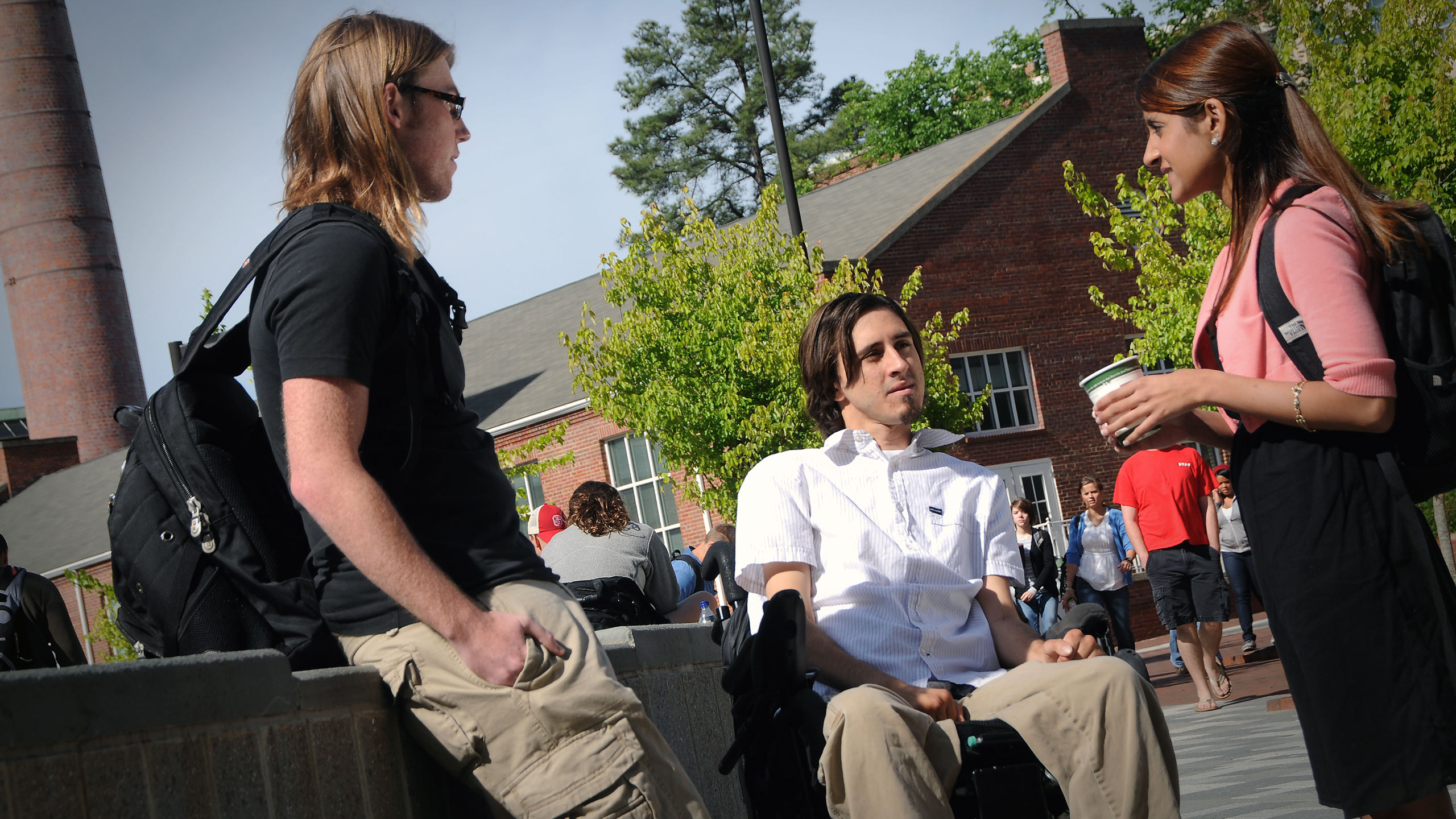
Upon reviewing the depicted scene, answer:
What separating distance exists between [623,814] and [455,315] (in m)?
1.10

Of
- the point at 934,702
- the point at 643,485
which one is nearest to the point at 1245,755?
the point at 934,702

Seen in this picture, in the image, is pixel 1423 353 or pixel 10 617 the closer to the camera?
pixel 1423 353

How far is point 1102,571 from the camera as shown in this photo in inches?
530

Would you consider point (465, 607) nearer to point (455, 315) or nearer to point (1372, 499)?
point (455, 315)

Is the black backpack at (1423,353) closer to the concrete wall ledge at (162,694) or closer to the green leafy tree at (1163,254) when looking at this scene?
the concrete wall ledge at (162,694)

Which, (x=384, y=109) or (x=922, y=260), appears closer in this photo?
(x=384, y=109)

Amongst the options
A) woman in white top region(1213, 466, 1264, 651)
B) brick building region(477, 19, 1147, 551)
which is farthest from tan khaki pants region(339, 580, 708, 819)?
brick building region(477, 19, 1147, 551)

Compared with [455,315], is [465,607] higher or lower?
lower

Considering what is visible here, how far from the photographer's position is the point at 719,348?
61.0 feet

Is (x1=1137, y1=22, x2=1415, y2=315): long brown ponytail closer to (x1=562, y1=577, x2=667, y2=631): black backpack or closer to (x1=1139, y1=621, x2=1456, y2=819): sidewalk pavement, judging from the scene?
(x1=1139, y1=621, x2=1456, y2=819): sidewalk pavement

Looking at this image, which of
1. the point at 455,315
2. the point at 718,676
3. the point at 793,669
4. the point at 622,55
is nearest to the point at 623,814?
the point at 793,669

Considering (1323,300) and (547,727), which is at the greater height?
(1323,300)

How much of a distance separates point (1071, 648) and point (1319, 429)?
925mm

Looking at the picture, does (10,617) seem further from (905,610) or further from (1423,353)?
(1423,353)
